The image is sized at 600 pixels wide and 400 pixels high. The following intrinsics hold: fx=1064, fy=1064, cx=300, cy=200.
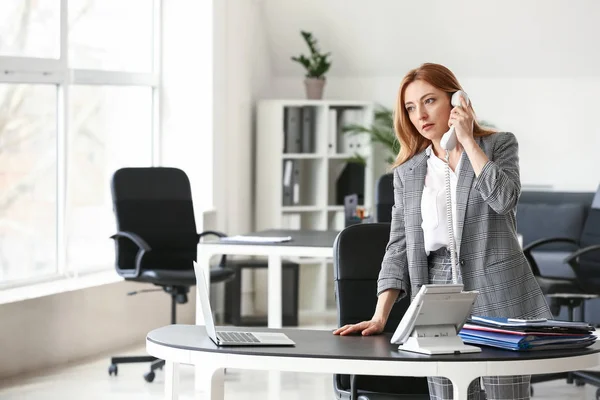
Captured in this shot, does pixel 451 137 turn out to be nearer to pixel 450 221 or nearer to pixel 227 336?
pixel 450 221

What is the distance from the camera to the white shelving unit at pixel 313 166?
840cm

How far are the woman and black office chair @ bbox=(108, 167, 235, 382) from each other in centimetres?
316

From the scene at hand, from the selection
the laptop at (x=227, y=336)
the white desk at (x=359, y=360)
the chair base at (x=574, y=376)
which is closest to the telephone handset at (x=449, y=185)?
the white desk at (x=359, y=360)

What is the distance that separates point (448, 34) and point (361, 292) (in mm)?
5527

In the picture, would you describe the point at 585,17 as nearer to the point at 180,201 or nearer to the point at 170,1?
the point at 170,1

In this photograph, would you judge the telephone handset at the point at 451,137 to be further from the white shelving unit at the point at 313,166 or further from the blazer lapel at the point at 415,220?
the white shelving unit at the point at 313,166

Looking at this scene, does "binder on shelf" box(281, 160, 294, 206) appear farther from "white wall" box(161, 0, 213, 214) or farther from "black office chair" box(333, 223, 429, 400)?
"black office chair" box(333, 223, 429, 400)

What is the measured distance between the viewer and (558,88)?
8.59 meters

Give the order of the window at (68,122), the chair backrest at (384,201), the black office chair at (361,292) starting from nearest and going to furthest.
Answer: the black office chair at (361,292) → the chair backrest at (384,201) → the window at (68,122)

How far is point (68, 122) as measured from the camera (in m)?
6.66

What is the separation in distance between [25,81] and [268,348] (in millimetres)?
3953

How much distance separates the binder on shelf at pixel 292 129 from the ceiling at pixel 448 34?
69 cm

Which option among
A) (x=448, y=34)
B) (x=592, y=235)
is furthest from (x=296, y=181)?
(x=592, y=235)

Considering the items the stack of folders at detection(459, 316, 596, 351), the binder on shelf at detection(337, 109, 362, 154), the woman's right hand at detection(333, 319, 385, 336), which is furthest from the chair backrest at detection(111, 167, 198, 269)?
the stack of folders at detection(459, 316, 596, 351)
